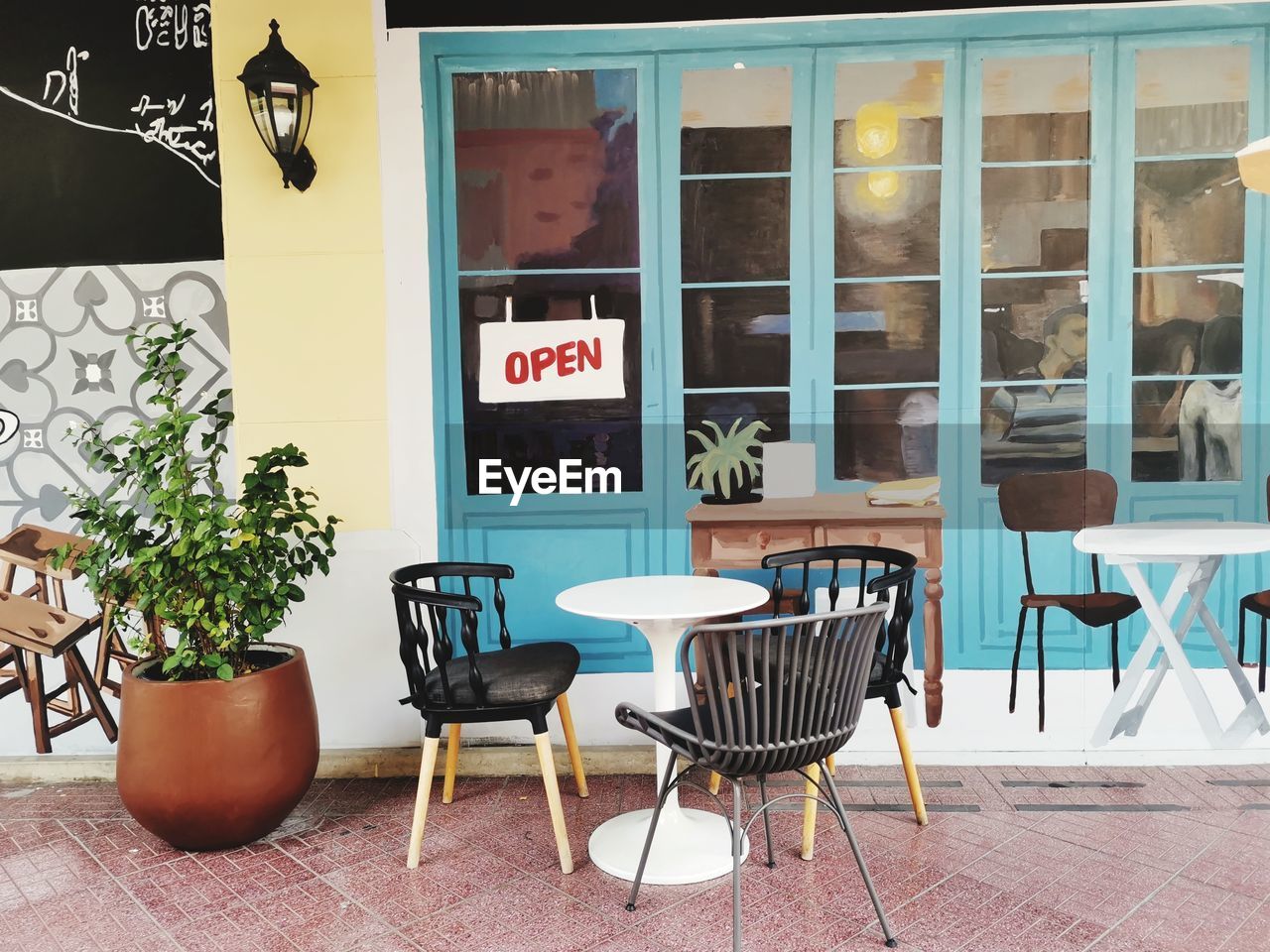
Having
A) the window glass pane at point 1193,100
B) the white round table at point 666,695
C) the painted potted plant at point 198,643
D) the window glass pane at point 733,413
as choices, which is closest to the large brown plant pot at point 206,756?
the painted potted plant at point 198,643

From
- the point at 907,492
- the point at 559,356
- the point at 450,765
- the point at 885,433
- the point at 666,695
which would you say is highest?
the point at 559,356

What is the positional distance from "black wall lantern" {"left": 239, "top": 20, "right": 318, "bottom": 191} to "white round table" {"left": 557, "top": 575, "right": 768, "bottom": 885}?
2078mm

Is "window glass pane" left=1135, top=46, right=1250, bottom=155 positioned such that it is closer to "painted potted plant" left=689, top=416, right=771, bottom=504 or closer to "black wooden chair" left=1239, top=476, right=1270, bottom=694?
"black wooden chair" left=1239, top=476, right=1270, bottom=694

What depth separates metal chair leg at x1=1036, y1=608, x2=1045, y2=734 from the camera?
387 cm

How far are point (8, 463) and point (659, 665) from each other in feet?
9.71

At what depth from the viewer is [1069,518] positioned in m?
3.84

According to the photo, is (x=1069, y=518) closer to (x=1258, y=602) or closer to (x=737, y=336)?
(x=1258, y=602)

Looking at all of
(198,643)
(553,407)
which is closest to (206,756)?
(198,643)

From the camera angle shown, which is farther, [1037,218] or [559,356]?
[559,356]

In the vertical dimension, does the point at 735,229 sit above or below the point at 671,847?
above

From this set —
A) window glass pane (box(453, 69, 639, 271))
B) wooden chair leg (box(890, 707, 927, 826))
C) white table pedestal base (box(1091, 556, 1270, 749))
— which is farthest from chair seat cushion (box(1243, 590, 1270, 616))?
window glass pane (box(453, 69, 639, 271))

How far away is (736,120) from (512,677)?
7.66 feet

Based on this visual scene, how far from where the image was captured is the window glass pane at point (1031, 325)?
3799 millimetres

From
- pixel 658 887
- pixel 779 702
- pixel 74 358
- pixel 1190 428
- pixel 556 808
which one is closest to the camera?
pixel 779 702
